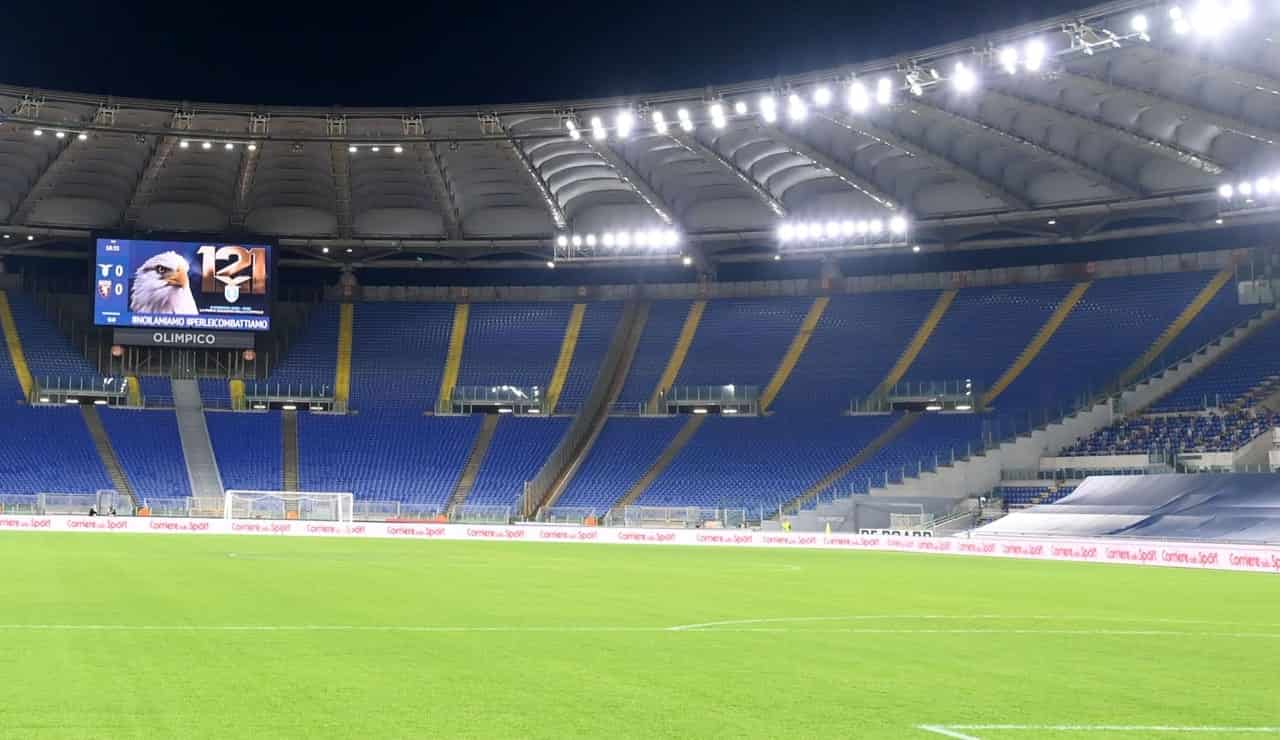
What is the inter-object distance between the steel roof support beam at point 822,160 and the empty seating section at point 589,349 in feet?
56.3

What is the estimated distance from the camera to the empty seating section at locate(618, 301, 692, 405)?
65.1m

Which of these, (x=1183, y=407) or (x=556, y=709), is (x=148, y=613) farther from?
(x=1183, y=407)

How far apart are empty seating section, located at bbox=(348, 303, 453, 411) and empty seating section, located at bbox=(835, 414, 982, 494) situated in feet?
70.4

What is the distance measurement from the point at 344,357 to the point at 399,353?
2651mm

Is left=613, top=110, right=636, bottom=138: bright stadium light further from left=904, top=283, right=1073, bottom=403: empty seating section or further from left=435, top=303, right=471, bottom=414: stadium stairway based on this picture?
left=435, top=303, right=471, bottom=414: stadium stairway

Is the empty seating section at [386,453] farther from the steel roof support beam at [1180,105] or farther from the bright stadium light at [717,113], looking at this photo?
the steel roof support beam at [1180,105]

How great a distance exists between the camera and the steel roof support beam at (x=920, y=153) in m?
48.7

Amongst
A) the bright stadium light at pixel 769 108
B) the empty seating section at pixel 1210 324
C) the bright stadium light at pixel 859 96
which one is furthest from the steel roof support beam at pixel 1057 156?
the empty seating section at pixel 1210 324

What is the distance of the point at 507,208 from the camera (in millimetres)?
62438

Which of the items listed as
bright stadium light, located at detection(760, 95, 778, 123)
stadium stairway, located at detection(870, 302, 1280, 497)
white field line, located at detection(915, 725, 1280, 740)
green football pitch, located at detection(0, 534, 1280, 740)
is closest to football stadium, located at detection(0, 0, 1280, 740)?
stadium stairway, located at detection(870, 302, 1280, 497)

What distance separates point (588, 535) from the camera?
52094mm

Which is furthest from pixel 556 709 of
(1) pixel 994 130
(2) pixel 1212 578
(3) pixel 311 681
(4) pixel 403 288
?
(4) pixel 403 288

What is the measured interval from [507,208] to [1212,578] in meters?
38.9

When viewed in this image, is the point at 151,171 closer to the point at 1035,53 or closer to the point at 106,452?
the point at 106,452
